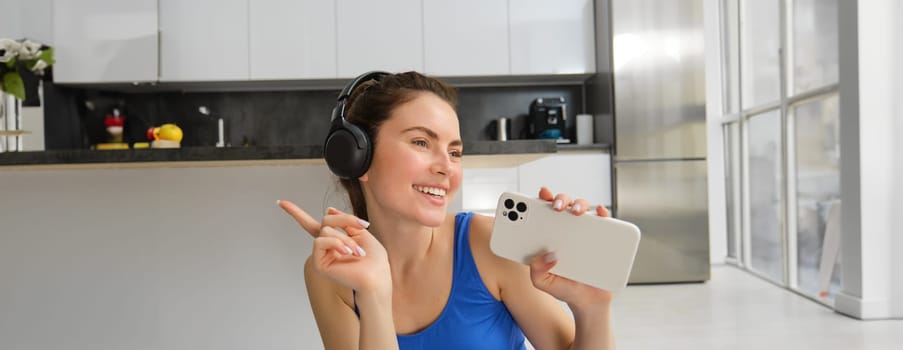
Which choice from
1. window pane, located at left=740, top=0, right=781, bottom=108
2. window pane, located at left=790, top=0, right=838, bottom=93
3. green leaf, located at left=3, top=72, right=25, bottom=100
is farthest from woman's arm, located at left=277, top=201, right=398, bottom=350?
window pane, located at left=740, top=0, right=781, bottom=108

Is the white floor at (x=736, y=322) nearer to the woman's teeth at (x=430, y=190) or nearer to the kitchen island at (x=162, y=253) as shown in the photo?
the kitchen island at (x=162, y=253)

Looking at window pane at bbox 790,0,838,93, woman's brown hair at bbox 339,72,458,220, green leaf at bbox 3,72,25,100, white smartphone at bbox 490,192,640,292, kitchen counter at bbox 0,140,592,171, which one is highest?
window pane at bbox 790,0,838,93

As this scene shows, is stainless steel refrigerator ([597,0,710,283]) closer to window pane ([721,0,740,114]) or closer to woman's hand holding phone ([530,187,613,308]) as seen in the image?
window pane ([721,0,740,114])

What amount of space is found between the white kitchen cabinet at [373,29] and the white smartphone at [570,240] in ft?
12.5

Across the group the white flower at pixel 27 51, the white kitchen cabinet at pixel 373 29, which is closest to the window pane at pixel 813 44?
the white kitchen cabinet at pixel 373 29

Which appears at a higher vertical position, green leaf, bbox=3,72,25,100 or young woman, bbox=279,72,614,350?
green leaf, bbox=3,72,25,100

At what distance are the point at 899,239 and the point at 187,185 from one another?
326cm

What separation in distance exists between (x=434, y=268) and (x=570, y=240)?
0.32 meters

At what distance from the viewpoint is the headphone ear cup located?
3.75 ft

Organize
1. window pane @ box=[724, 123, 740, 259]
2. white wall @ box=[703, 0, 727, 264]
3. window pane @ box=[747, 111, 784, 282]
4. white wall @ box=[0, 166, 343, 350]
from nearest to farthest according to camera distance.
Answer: white wall @ box=[0, 166, 343, 350] → window pane @ box=[747, 111, 784, 282] → window pane @ box=[724, 123, 740, 259] → white wall @ box=[703, 0, 727, 264]

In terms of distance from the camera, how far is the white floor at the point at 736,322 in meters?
2.90

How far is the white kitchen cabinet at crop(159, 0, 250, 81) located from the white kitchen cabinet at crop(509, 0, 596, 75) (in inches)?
74.4

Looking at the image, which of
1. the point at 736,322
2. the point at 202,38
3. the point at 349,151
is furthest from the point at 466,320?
the point at 202,38

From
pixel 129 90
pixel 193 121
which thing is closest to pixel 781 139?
pixel 193 121
